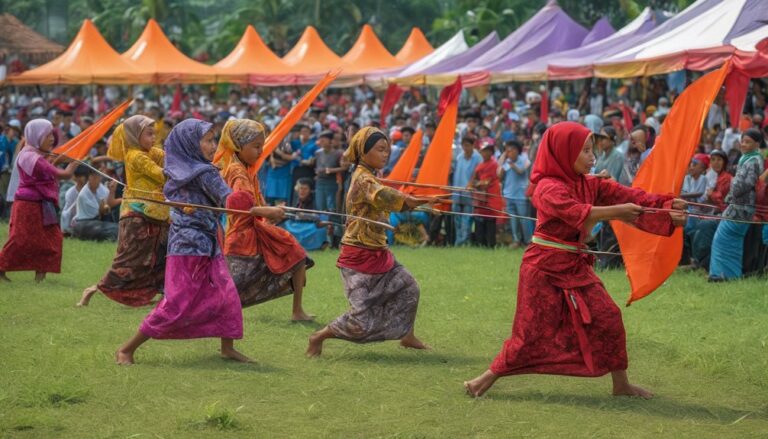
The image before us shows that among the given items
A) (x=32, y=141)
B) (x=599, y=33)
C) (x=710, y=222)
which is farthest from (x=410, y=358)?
(x=599, y=33)

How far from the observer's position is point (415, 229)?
986cm

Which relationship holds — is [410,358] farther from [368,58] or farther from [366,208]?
[368,58]

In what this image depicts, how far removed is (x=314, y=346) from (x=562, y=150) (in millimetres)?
2386

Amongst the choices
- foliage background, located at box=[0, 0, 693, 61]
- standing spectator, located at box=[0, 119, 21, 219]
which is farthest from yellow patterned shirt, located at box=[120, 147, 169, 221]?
foliage background, located at box=[0, 0, 693, 61]

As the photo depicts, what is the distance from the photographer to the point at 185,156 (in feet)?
22.9

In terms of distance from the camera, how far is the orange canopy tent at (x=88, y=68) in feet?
87.5

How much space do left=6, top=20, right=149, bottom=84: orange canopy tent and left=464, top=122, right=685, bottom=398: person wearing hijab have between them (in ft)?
71.6

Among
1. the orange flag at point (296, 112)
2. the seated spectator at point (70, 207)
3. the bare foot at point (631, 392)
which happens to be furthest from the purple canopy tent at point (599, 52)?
the bare foot at point (631, 392)

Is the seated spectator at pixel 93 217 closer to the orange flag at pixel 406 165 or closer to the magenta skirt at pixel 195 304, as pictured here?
the orange flag at pixel 406 165

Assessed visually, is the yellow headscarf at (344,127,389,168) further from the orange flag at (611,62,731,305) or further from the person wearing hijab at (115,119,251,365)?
the orange flag at (611,62,731,305)

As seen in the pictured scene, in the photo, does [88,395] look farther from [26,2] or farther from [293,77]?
[26,2]

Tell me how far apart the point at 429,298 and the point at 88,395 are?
486 centimetres

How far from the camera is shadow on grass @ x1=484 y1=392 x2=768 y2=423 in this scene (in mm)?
5934

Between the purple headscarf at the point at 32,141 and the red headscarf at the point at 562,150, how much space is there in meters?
5.54
